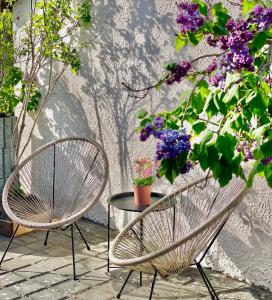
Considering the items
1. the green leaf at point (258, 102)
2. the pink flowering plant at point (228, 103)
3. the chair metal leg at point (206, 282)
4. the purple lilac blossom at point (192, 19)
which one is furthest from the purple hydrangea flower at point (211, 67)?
the chair metal leg at point (206, 282)

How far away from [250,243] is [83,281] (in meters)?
1.17

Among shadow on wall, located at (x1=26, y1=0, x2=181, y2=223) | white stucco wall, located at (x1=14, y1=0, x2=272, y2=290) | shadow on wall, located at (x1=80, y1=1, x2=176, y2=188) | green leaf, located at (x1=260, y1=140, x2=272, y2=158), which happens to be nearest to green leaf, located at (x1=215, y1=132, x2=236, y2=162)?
green leaf, located at (x1=260, y1=140, x2=272, y2=158)

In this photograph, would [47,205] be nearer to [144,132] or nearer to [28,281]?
[28,281]

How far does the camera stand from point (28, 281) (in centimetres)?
400

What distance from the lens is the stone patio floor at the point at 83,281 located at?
3.79m

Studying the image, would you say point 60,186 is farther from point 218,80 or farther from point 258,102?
point 258,102

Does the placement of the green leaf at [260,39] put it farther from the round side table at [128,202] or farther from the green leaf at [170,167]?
the round side table at [128,202]

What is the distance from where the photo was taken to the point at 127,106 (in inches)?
191

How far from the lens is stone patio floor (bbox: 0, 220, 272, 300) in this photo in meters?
3.79

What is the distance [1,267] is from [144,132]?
2225 mm

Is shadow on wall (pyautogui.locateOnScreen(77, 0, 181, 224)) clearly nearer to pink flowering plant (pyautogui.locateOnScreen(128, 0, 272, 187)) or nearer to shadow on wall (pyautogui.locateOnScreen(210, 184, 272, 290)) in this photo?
shadow on wall (pyautogui.locateOnScreen(210, 184, 272, 290))

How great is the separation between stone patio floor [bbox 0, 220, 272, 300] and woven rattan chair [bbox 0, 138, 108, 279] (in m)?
0.15

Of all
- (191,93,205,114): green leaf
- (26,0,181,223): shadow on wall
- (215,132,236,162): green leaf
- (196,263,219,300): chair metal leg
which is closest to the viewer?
(215,132,236,162): green leaf

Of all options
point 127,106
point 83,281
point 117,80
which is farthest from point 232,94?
point 117,80
